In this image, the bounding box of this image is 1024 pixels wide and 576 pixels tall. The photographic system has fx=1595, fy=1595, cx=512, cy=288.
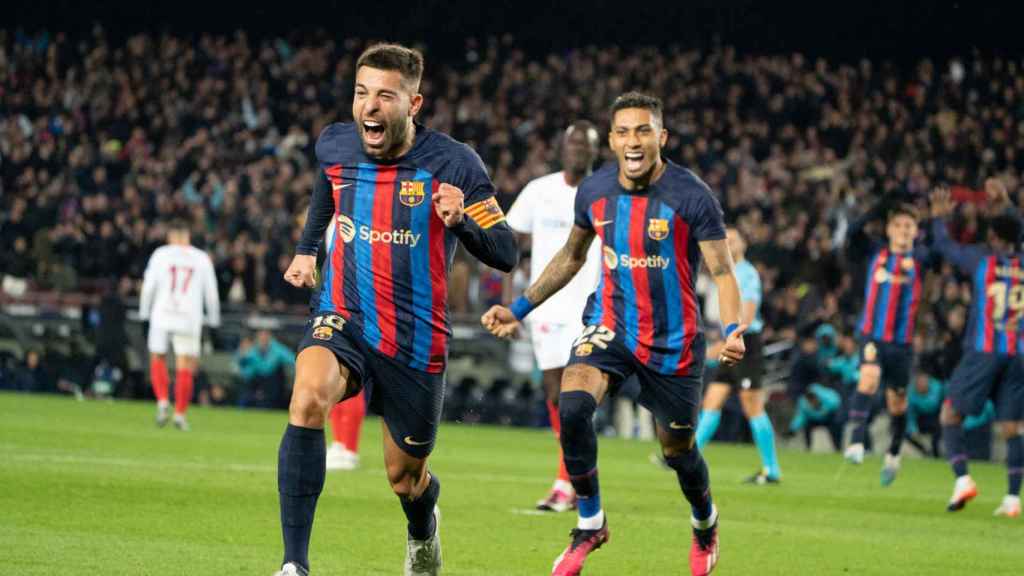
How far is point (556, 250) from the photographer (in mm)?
11086

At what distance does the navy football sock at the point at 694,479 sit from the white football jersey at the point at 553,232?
3.33m

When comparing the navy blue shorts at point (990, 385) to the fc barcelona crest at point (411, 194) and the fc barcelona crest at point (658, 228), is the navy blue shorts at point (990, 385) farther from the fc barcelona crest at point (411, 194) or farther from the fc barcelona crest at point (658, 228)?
the fc barcelona crest at point (411, 194)

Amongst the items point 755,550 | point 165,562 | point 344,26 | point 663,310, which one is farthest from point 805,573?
point 344,26

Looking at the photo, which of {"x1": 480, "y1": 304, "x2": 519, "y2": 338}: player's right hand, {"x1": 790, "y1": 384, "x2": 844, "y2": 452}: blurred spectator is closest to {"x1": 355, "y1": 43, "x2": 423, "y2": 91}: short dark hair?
{"x1": 480, "y1": 304, "x2": 519, "y2": 338}: player's right hand

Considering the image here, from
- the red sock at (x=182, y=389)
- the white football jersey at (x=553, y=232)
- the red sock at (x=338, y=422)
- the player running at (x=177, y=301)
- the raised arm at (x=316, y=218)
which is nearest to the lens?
the raised arm at (x=316, y=218)

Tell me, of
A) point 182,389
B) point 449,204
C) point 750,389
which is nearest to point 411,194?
point 449,204

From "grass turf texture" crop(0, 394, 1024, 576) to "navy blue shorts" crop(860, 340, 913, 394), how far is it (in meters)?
0.99

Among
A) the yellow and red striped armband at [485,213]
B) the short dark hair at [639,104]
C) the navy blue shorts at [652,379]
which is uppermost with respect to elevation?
the short dark hair at [639,104]

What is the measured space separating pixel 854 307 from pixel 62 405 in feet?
34.8

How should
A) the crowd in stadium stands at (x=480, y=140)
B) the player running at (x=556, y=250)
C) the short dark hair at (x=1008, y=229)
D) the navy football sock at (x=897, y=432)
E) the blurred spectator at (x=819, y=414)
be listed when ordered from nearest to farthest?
the player running at (x=556, y=250) → the short dark hair at (x=1008, y=229) → the navy football sock at (x=897, y=432) → the blurred spectator at (x=819, y=414) → the crowd in stadium stands at (x=480, y=140)

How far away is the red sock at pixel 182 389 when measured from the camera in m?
17.8

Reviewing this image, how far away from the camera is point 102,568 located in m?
7.07

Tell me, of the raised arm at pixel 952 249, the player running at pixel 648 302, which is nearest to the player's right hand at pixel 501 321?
the player running at pixel 648 302

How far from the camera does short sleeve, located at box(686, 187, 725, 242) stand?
7699 millimetres
